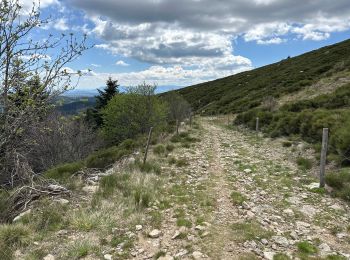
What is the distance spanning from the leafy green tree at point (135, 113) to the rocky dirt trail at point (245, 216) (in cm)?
1954

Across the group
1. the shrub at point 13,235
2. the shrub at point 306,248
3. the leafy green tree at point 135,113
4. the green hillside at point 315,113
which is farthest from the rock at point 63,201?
the leafy green tree at point 135,113

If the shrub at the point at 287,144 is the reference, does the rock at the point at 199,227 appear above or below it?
below

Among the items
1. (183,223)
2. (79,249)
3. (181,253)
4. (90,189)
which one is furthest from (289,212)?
(90,189)

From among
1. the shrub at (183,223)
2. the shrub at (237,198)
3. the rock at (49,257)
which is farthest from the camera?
the shrub at (237,198)

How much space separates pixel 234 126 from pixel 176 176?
58.8ft

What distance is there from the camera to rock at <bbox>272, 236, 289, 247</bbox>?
6156 mm

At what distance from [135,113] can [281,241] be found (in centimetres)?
2798

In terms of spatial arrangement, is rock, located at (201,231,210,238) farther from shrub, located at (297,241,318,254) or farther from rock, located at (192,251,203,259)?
shrub, located at (297,241,318,254)

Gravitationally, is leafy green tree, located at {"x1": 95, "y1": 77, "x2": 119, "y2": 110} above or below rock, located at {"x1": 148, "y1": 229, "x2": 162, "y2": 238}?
above

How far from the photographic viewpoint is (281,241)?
246 inches

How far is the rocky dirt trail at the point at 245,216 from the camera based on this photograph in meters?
5.95

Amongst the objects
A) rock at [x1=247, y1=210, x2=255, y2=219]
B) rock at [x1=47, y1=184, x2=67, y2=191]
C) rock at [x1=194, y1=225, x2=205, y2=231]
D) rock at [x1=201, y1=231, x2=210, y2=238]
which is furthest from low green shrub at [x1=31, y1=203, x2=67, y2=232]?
→ rock at [x1=247, y1=210, x2=255, y2=219]

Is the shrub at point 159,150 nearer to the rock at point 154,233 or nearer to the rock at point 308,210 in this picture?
the rock at point 308,210

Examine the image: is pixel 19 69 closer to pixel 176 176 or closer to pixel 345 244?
pixel 176 176
